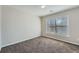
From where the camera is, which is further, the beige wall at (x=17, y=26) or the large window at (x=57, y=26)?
the large window at (x=57, y=26)

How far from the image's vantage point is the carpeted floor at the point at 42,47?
87.6 inches

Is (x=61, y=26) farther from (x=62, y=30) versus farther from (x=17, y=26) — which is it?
(x=17, y=26)

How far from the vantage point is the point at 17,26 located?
2.35 metres

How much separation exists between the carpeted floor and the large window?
30 cm

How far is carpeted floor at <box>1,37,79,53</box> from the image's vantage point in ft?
7.30

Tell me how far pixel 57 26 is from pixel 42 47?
0.72m

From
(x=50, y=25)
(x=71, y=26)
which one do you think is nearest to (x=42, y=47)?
(x=50, y=25)

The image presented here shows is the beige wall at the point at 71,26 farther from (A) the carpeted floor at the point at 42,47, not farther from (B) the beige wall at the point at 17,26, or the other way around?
(B) the beige wall at the point at 17,26

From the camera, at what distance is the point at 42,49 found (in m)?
2.32

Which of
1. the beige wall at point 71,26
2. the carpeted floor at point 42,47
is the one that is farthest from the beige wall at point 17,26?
the beige wall at point 71,26

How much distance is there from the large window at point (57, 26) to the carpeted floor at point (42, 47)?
30cm

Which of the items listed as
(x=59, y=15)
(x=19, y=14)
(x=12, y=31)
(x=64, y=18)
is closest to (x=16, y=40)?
(x=12, y=31)
